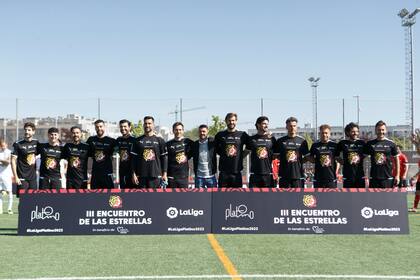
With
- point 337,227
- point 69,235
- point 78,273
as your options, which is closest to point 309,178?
point 337,227

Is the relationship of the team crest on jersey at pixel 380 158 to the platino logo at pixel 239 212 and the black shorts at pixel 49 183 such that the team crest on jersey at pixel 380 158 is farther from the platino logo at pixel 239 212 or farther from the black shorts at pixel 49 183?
the black shorts at pixel 49 183

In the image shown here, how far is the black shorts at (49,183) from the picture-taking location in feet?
35.4

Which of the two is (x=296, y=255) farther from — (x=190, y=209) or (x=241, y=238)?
(x=190, y=209)

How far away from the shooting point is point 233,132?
10.6m

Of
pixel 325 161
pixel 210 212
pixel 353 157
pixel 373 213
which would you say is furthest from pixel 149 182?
pixel 373 213

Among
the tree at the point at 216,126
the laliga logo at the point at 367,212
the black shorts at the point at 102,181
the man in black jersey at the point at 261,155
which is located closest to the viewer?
the laliga logo at the point at 367,212

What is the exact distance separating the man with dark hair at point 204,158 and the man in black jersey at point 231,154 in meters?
0.22

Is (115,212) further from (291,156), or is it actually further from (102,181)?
(291,156)

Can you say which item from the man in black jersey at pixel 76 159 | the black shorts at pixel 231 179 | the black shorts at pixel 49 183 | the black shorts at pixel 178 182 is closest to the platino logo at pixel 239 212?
the black shorts at pixel 231 179

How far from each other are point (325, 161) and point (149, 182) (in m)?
3.60

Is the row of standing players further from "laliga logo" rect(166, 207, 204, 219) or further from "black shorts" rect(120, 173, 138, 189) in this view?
"laliga logo" rect(166, 207, 204, 219)

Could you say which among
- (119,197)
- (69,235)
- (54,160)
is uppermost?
(54,160)

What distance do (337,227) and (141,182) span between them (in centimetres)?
397

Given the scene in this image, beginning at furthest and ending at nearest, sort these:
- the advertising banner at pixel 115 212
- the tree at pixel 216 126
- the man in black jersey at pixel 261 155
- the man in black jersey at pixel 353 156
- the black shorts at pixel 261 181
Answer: the tree at pixel 216 126 → the man in black jersey at pixel 353 156 → the black shorts at pixel 261 181 → the man in black jersey at pixel 261 155 → the advertising banner at pixel 115 212
